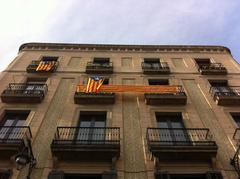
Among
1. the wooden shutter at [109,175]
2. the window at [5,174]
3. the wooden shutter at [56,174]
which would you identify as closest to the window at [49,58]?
the window at [5,174]

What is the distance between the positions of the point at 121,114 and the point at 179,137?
9.58 feet

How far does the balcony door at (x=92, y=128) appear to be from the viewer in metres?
12.0

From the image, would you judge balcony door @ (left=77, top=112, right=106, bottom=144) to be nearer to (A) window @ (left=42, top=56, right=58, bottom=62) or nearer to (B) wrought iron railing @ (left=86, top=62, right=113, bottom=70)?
(B) wrought iron railing @ (left=86, top=62, right=113, bottom=70)

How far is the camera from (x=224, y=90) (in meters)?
16.5

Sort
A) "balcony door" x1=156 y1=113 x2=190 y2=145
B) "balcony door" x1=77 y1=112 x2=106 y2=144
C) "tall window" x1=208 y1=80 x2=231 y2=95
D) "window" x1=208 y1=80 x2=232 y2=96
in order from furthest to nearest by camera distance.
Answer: "tall window" x1=208 y1=80 x2=231 y2=95 < "window" x1=208 y1=80 x2=232 y2=96 < "balcony door" x1=77 y1=112 x2=106 y2=144 < "balcony door" x1=156 y1=113 x2=190 y2=145

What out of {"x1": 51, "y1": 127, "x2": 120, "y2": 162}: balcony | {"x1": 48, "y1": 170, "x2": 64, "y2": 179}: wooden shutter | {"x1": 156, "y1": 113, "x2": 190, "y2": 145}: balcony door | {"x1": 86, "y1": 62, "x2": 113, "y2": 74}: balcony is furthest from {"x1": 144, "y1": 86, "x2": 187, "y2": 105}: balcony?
{"x1": 48, "y1": 170, "x2": 64, "y2": 179}: wooden shutter

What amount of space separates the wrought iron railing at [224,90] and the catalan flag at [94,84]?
6011 millimetres

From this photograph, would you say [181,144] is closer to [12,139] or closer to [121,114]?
[121,114]

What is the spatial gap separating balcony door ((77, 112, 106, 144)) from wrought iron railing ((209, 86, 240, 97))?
6.00 m

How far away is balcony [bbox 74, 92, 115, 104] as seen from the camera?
1455 centimetres

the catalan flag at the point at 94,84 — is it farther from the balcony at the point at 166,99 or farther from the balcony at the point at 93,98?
the balcony at the point at 166,99

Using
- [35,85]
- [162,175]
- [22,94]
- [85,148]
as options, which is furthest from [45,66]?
[162,175]

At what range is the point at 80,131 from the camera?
40.8 ft

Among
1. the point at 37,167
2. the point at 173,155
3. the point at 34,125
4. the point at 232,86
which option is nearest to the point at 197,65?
the point at 232,86
